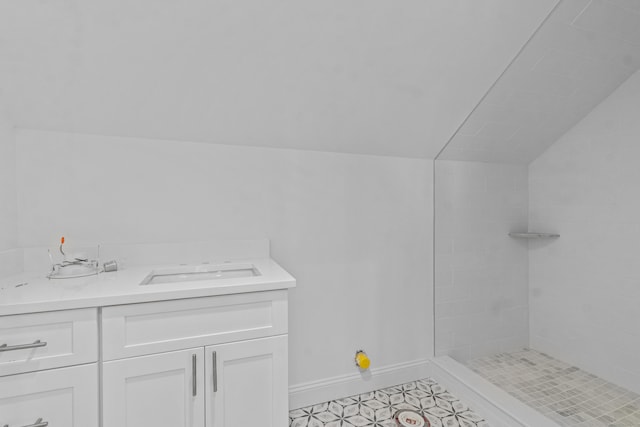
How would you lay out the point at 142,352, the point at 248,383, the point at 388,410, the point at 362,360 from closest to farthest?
the point at 142,352, the point at 248,383, the point at 388,410, the point at 362,360

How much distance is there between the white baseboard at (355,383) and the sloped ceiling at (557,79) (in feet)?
4.50

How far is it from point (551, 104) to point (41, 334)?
2.08 meters

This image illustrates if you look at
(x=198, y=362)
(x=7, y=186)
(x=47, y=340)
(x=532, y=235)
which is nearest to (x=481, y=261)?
(x=532, y=235)

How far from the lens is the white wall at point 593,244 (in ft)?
3.39

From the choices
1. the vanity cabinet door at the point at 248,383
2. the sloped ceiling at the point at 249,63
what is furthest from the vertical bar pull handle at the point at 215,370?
the sloped ceiling at the point at 249,63

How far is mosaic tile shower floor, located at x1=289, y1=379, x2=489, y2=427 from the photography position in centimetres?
163

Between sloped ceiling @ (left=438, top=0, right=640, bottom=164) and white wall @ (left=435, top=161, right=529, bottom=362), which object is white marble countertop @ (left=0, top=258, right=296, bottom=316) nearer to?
white wall @ (left=435, top=161, right=529, bottom=362)

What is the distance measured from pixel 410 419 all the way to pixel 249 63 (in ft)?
6.27

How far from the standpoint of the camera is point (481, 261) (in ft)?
5.19

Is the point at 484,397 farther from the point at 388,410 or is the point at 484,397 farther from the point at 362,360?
the point at 362,360

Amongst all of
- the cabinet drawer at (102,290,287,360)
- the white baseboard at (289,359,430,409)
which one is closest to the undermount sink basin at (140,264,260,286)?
the cabinet drawer at (102,290,287,360)

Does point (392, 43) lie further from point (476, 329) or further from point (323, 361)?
point (323, 361)

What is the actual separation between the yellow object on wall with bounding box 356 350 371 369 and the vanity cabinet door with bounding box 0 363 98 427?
128 cm

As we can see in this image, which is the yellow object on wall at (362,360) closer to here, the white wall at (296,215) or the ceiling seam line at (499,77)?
the white wall at (296,215)
